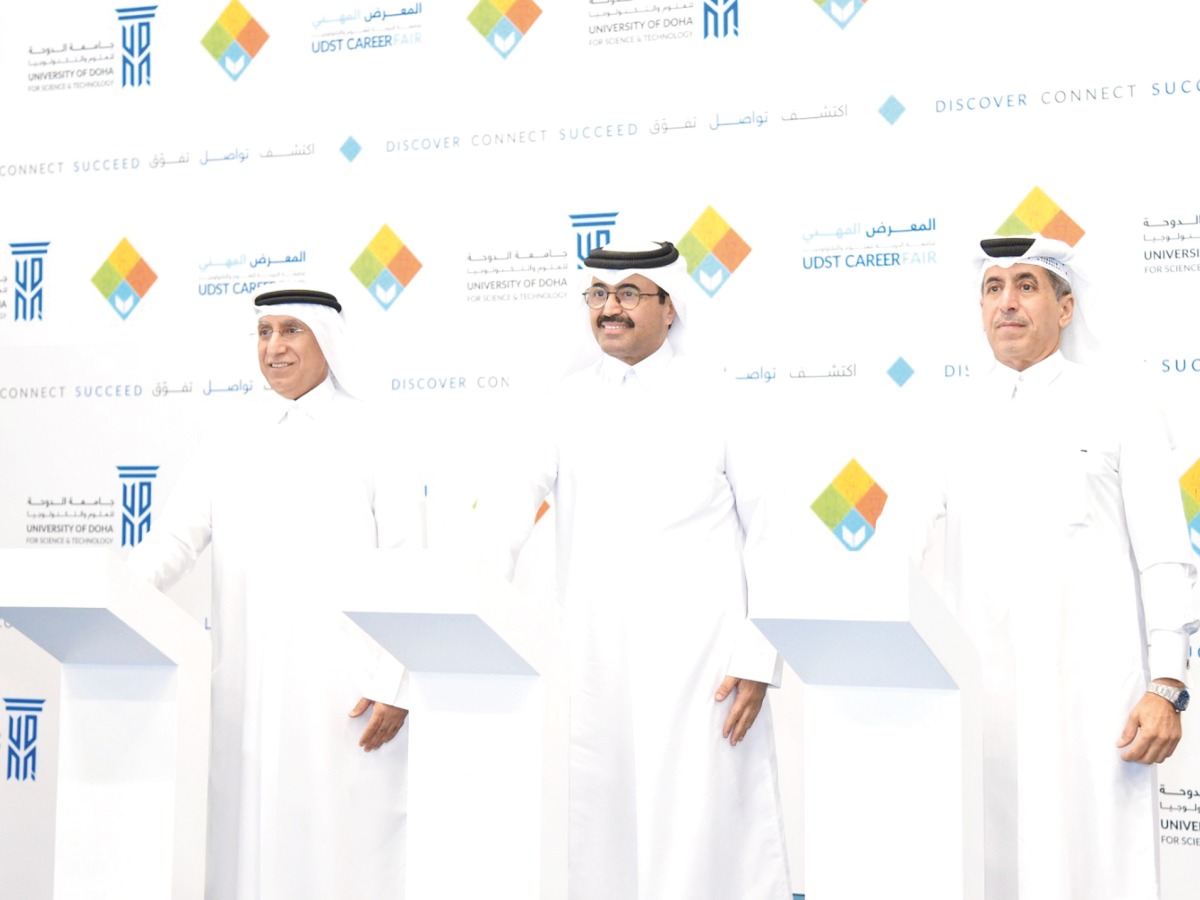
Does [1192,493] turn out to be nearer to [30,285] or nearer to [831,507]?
[831,507]

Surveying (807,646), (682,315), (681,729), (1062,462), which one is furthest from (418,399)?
(807,646)

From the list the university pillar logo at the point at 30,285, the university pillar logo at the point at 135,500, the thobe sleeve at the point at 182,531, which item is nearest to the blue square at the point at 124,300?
the university pillar logo at the point at 30,285

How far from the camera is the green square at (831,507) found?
13.1 ft

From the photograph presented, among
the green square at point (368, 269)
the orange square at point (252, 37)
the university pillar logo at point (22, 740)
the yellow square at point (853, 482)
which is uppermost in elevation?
the orange square at point (252, 37)

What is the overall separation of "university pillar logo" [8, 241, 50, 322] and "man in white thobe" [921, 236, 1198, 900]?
3335mm

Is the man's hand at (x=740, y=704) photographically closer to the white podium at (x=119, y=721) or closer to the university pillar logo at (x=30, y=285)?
the white podium at (x=119, y=721)

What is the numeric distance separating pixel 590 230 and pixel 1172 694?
2215mm

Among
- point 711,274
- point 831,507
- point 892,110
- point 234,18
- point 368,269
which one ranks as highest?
point 234,18

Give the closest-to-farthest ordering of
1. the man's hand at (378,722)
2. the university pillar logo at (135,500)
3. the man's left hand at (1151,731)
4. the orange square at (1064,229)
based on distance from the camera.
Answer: the man's left hand at (1151,731) → the man's hand at (378,722) → the orange square at (1064,229) → the university pillar logo at (135,500)

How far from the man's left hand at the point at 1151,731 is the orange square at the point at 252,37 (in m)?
3.48

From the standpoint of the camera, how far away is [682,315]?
3469mm

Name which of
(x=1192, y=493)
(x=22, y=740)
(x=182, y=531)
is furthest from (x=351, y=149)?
(x=1192, y=493)

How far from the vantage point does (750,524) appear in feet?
10.9

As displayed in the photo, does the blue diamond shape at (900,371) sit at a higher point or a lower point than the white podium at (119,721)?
higher
